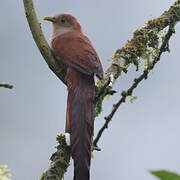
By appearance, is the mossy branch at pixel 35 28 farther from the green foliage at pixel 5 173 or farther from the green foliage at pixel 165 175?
the green foliage at pixel 165 175

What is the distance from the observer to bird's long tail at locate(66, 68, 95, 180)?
3.88m

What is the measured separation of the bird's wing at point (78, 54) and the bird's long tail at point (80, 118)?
8cm

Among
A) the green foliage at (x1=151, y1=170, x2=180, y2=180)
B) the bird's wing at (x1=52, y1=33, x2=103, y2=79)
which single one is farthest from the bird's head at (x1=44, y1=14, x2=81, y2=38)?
the green foliage at (x1=151, y1=170, x2=180, y2=180)

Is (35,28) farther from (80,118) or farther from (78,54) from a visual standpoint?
(78,54)

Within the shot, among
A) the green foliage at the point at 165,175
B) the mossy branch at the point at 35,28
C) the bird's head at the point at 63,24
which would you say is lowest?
the green foliage at the point at 165,175

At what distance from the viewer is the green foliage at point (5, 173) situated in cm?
239

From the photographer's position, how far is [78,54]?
5.57 m

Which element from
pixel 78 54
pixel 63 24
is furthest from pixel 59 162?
pixel 63 24

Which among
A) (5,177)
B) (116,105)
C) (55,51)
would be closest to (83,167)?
(116,105)

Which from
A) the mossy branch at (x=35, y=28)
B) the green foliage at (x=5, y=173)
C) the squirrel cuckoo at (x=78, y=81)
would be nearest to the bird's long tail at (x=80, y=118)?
the squirrel cuckoo at (x=78, y=81)

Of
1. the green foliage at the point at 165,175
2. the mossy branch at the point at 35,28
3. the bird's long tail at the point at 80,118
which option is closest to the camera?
the green foliage at the point at 165,175

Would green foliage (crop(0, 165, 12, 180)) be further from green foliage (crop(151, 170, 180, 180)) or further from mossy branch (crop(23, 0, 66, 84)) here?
mossy branch (crop(23, 0, 66, 84))

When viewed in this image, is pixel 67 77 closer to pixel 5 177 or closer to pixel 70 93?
pixel 70 93

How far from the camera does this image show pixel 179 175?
7.80ft
